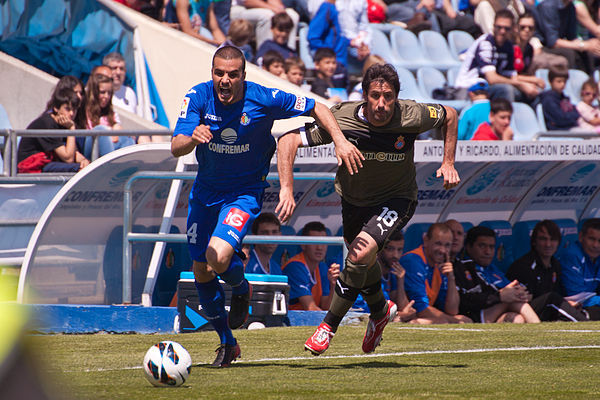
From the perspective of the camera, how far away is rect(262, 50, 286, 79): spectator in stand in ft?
43.7

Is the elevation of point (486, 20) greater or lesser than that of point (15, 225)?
greater

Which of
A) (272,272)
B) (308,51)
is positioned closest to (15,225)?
(272,272)

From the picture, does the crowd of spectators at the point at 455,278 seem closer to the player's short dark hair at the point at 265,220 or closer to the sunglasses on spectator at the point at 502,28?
the player's short dark hair at the point at 265,220

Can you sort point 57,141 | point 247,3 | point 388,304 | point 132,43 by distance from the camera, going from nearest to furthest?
point 388,304 → point 57,141 → point 132,43 → point 247,3

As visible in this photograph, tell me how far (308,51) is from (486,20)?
4760 millimetres

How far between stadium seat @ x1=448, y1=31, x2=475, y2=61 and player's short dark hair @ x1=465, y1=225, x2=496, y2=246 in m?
7.76

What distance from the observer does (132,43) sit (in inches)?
510

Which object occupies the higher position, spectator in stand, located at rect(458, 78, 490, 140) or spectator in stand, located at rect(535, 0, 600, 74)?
spectator in stand, located at rect(535, 0, 600, 74)

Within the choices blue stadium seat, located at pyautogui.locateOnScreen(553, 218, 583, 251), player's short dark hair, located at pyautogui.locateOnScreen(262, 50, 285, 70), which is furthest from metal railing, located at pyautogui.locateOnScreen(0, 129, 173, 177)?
blue stadium seat, located at pyautogui.locateOnScreen(553, 218, 583, 251)

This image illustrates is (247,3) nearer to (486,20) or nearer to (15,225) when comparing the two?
(486,20)

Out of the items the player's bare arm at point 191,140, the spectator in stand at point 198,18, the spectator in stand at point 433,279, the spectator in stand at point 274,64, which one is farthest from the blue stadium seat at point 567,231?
the player's bare arm at point 191,140

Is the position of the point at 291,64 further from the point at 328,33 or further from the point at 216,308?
the point at 216,308

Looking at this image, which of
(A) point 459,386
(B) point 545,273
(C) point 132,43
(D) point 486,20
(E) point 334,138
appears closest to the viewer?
(A) point 459,386

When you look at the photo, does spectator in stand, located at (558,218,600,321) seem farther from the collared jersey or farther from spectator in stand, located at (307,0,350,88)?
the collared jersey
